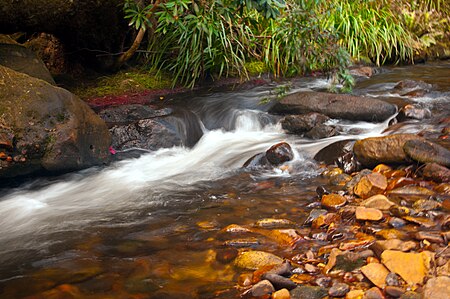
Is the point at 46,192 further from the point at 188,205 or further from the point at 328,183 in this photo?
the point at 328,183

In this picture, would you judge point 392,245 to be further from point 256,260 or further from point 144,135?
point 144,135

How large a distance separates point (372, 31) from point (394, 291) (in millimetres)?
7939

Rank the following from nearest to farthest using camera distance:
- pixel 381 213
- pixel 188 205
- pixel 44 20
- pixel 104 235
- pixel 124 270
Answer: pixel 124 270 → pixel 381 213 → pixel 104 235 → pixel 188 205 → pixel 44 20

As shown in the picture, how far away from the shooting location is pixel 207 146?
19.1 ft

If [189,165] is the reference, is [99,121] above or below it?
above

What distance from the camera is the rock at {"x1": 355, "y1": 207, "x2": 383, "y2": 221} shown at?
10.3ft

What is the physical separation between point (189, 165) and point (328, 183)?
5.34ft

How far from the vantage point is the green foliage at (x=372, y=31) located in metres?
9.09

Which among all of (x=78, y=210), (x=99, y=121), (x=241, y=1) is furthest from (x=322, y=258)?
(x=99, y=121)

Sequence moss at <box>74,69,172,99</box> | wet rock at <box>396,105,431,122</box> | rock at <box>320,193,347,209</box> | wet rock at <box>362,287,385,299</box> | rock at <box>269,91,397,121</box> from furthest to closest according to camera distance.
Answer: moss at <box>74,69,172,99</box>, rock at <box>269,91,397,121</box>, wet rock at <box>396,105,431,122</box>, rock at <box>320,193,347,209</box>, wet rock at <box>362,287,385,299</box>

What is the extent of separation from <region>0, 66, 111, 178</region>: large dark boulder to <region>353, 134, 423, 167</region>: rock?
8.64 ft

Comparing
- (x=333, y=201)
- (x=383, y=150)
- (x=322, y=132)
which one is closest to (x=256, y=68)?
(x=322, y=132)

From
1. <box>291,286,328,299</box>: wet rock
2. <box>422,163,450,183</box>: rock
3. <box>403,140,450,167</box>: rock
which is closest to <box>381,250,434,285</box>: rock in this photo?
A: <box>291,286,328,299</box>: wet rock

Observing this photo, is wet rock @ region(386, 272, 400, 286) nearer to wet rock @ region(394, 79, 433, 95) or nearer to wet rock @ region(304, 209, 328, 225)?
wet rock @ region(304, 209, 328, 225)
